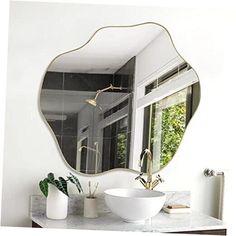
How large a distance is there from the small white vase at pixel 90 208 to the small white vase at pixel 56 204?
12cm

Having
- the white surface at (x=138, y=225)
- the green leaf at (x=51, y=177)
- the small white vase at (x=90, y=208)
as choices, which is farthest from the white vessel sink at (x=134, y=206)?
the green leaf at (x=51, y=177)

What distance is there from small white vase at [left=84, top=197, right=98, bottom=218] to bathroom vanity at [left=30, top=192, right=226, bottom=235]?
0.03 meters

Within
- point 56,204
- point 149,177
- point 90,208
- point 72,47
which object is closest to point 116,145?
point 149,177

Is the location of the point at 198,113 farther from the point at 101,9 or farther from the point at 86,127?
the point at 101,9

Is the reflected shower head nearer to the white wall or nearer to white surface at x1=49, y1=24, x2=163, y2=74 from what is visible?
white surface at x1=49, y1=24, x2=163, y2=74

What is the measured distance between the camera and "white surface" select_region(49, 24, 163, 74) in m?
2.12

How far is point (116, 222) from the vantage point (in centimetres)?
184

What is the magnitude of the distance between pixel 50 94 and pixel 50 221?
2.34 feet

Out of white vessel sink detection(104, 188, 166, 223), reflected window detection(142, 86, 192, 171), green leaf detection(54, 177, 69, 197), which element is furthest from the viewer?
reflected window detection(142, 86, 192, 171)

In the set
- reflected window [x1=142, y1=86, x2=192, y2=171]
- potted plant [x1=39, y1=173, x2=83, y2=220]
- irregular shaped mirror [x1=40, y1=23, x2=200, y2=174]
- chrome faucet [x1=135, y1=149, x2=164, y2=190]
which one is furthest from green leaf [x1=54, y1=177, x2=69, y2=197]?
reflected window [x1=142, y1=86, x2=192, y2=171]

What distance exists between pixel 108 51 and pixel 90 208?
2.99 feet

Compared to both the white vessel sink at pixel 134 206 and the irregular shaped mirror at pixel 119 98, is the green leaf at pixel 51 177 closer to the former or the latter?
the irregular shaped mirror at pixel 119 98

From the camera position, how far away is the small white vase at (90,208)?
1.93 meters

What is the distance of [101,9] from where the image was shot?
2146mm
